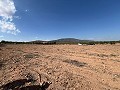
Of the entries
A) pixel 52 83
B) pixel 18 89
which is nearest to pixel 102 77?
pixel 52 83

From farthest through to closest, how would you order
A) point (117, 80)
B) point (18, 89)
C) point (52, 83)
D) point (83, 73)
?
point (83, 73) < point (117, 80) < point (52, 83) < point (18, 89)

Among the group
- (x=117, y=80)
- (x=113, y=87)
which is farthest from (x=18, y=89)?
(x=117, y=80)

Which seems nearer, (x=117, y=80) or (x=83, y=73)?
(x=117, y=80)

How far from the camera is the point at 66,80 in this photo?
25.6 ft

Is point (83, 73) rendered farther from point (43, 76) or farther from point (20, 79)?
point (20, 79)

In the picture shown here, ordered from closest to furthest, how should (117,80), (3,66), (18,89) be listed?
(18,89)
(117,80)
(3,66)

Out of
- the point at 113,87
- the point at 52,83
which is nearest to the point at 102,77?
the point at 113,87

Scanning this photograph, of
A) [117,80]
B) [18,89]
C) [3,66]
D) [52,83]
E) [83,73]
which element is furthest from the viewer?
[3,66]

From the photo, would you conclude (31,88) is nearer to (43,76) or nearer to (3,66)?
(43,76)

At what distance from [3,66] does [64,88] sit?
4769 millimetres

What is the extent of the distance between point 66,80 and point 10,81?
2.70 m

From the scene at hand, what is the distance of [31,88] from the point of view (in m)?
7.10

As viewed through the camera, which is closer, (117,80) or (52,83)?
(52,83)

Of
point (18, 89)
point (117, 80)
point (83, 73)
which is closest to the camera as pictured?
point (18, 89)
